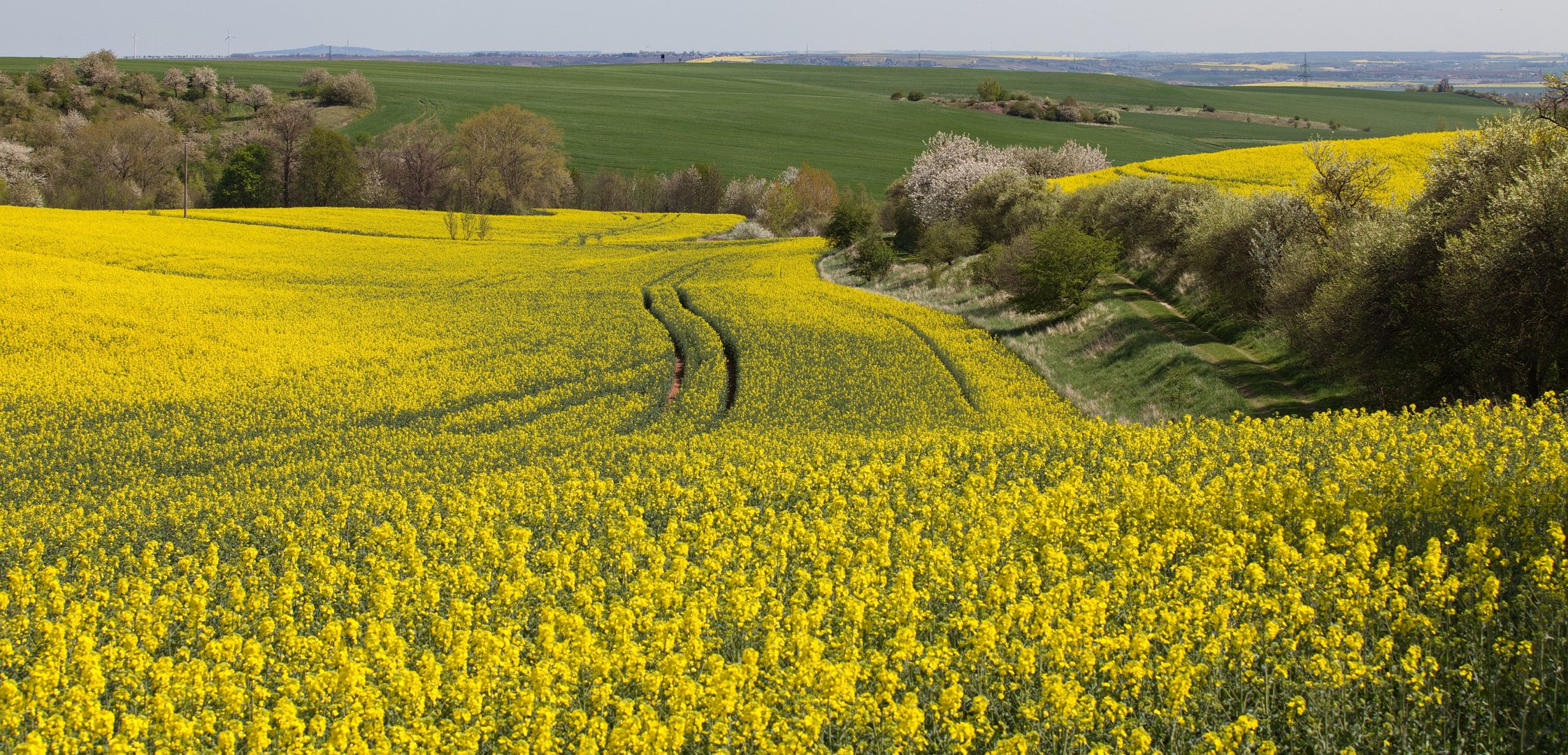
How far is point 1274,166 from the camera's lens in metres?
54.2

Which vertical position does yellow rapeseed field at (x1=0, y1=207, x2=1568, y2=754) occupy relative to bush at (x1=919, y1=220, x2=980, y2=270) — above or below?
below

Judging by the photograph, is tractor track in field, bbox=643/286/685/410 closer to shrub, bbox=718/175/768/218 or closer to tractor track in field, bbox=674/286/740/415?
tractor track in field, bbox=674/286/740/415

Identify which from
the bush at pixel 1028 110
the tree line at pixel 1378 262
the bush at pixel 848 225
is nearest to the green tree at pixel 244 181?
the bush at pixel 848 225

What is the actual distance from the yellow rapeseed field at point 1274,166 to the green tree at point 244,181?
212 feet

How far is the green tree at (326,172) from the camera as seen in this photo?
277 feet

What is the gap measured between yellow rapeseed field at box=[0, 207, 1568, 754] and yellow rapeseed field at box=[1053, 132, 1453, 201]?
31.6 metres

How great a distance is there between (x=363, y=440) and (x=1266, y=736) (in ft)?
62.9

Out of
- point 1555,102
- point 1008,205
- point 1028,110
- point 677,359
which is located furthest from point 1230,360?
point 1028,110

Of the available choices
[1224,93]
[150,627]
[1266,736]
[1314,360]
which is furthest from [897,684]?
[1224,93]

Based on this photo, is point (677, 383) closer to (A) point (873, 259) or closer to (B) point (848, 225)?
(A) point (873, 259)

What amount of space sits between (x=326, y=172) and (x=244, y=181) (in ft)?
20.9

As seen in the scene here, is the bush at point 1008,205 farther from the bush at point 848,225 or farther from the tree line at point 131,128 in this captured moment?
the tree line at point 131,128

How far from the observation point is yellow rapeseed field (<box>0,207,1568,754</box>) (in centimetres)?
732

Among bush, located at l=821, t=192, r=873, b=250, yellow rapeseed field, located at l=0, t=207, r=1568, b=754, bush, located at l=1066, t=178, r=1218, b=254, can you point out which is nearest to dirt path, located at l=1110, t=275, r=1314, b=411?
bush, located at l=1066, t=178, r=1218, b=254
